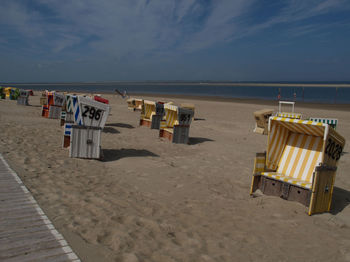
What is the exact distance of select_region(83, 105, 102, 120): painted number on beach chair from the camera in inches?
320

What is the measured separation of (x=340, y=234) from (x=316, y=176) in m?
1.04

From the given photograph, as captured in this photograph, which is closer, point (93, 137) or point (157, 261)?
point (157, 261)

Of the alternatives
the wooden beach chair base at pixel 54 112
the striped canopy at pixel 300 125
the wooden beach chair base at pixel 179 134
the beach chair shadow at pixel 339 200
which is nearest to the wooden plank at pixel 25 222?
the striped canopy at pixel 300 125

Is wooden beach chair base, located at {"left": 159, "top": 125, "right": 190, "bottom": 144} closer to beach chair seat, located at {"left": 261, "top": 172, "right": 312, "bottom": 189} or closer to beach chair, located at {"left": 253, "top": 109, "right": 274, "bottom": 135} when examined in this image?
beach chair, located at {"left": 253, "top": 109, "right": 274, "bottom": 135}

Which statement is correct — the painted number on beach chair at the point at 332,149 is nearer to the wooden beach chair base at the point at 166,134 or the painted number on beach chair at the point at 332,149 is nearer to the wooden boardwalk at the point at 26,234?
the wooden boardwalk at the point at 26,234

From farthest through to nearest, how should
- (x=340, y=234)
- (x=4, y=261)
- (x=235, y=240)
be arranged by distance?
(x=340, y=234), (x=235, y=240), (x=4, y=261)

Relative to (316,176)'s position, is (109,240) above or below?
below

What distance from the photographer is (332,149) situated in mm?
5758

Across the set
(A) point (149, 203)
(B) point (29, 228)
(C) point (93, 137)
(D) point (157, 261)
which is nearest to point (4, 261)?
(B) point (29, 228)

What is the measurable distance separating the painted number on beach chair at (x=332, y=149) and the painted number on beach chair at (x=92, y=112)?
574 cm

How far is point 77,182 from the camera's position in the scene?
6.17 m

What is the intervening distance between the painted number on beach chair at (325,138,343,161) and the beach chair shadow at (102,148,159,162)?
17.4ft

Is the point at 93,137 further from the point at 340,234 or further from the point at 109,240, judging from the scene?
the point at 340,234

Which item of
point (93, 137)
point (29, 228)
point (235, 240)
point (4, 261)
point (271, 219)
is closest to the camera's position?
point (4, 261)
